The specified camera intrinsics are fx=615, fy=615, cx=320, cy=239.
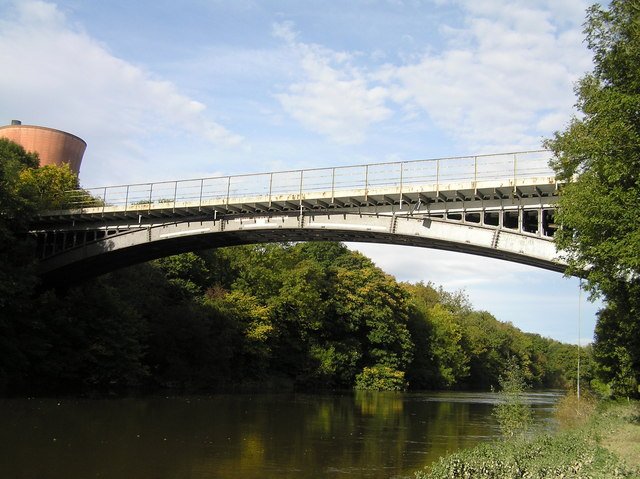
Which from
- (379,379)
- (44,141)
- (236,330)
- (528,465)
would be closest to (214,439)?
(528,465)

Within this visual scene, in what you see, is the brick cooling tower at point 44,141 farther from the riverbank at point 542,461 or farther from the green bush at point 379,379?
the riverbank at point 542,461

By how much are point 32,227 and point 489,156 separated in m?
28.8

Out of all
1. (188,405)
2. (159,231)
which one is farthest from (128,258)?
(188,405)

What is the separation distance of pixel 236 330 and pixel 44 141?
24.3 meters

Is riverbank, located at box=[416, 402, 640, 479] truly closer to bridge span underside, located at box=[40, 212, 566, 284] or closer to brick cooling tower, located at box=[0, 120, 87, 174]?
bridge span underside, located at box=[40, 212, 566, 284]

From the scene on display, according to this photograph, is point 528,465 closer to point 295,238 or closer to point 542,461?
point 542,461

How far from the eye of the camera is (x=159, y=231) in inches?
1411

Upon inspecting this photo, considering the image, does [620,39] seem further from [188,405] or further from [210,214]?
[188,405]

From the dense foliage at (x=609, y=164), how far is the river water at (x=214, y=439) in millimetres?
7790

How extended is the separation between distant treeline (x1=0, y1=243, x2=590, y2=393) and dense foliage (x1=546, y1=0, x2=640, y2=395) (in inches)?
675

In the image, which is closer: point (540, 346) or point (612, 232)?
point (612, 232)

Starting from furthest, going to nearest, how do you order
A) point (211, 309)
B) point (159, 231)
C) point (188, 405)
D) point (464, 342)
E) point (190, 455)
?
1. point (464, 342)
2. point (211, 309)
3. point (159, 231)
4. point (188, 405)
5. point (190, 455)

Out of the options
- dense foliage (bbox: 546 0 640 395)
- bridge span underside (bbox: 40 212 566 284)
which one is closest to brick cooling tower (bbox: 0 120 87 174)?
bridge span underside (bbox: 40 212 566 284)

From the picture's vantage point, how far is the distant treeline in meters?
36.1
